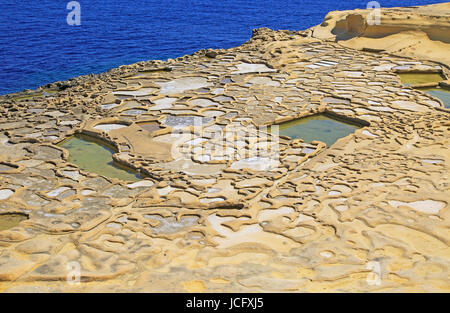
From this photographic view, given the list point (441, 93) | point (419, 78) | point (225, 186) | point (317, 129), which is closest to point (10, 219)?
point (225, 186)

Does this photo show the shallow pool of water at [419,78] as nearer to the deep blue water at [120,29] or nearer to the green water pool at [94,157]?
the green water pool at [94,157]

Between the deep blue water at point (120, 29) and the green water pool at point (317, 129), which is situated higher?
the deep blue water at point (120, 29)

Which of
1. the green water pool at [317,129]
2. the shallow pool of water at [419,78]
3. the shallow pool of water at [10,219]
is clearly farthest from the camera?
the shallow pool of water at [419,78]

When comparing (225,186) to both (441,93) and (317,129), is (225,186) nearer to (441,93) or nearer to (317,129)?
(317,129)

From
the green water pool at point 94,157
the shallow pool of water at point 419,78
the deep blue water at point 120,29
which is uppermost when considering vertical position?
the deep blue water at point 120,29

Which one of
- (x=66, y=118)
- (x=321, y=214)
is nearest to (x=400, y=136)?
(x=321, y=214)

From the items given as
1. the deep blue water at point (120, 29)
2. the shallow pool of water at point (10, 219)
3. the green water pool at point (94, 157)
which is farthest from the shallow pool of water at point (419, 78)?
the deep blue water at point (120, 29)

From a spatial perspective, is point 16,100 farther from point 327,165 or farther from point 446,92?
point 446,92
